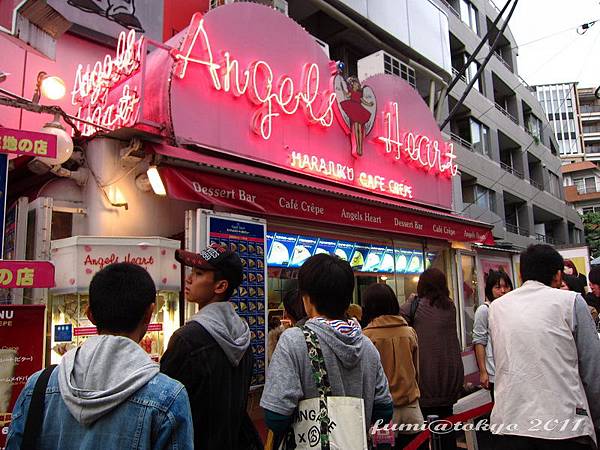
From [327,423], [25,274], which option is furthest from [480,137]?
[327,423]

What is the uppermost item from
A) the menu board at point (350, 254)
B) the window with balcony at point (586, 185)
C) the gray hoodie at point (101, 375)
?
the window with balcony at point (586, 185)

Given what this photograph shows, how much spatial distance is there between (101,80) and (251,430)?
18.6ft

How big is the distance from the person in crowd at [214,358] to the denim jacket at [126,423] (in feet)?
2.60

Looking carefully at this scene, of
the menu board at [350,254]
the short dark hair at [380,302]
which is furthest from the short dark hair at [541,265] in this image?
the menu board at [350,254]

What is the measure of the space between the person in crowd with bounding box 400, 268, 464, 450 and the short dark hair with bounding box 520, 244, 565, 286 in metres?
1.60

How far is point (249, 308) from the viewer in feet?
19.7

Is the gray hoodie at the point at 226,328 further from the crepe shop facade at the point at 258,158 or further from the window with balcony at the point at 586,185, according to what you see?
the window with balcony at the point at 586,185

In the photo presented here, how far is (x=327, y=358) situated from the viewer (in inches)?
91.0

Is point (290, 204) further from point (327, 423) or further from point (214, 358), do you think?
point (327, 423)

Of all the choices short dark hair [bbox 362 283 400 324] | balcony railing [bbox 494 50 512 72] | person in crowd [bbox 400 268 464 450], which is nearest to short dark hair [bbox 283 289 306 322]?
short dark hair [bbox 362 283 400 324]

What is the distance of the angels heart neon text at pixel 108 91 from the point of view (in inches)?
230

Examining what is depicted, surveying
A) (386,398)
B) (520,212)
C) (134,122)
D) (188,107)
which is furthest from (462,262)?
(520,212)

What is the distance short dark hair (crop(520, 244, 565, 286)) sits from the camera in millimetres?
3293

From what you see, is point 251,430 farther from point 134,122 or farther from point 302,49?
point 302,49
